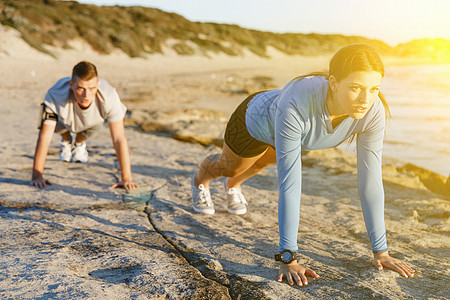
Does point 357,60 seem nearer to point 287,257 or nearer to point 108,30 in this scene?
point 287,257

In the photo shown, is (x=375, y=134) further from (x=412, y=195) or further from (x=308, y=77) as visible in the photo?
(x=412, y=195)

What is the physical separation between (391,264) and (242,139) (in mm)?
1075

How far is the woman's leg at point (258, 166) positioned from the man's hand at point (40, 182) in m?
1.53

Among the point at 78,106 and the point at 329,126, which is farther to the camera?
the point at 78,106

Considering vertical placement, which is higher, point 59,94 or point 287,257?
point 59,94

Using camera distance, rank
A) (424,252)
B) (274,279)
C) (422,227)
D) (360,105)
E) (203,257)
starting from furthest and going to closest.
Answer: (422,227)
(424,252)
(203,257)
(274,279)
(360,105)

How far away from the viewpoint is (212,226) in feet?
9.16

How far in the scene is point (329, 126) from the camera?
6.75ft

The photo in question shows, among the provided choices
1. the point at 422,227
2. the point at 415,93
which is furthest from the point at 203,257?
the point at 415,93

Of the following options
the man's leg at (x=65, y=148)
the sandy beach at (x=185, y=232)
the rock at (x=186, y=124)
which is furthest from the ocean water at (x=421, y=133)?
the man's leg at (x=65, y=148)

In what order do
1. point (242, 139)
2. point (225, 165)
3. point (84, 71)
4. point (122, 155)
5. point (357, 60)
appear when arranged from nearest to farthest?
Result: point (357, 60)
point (242, 139)
point (225, 165)
point (84, 71)
point (122, 155)

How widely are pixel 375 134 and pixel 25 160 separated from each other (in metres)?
3.51

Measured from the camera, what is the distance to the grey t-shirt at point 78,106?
365 centimetres

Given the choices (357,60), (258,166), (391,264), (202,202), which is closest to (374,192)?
(391,264)
